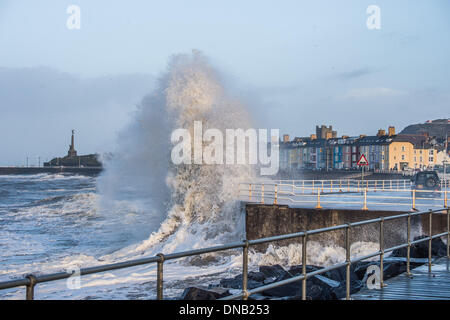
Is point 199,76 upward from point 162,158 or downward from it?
upward

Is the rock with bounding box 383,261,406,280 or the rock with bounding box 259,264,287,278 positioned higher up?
the rock with bounding box 383,261,406,280

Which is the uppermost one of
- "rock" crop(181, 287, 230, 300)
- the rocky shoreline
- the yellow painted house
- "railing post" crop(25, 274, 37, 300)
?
the yellow painted house

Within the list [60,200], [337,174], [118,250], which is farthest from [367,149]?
[118,250]

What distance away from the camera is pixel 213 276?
42.7 feet

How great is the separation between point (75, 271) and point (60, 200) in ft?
136

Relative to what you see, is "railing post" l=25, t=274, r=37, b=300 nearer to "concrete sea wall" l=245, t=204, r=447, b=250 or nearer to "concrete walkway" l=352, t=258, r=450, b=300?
"concrete walkway" l=352, t=258, r=450, b=300

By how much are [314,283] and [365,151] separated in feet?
351

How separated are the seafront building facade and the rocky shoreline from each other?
278ft

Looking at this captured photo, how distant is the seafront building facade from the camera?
340 ft

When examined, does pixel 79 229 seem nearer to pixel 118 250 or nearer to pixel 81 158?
pixel 118 250

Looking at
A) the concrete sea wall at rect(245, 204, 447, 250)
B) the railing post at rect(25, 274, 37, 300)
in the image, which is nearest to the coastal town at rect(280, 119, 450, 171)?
the concrete sea wall at rect(245, 204, 447, 250)

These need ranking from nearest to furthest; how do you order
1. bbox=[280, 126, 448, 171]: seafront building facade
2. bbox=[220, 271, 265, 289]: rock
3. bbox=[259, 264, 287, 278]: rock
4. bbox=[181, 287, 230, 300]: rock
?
bbox=[181, 287, 230, 300]: rock < bbox=[220, 271, 265, 289]: rock < bbox=[259, 264, 287, 278]: rock < bbox=[280, 126, 448, 171]: seafront building facade

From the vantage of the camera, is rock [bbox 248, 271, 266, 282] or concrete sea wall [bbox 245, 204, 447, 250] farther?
concrete sea wall [bbox 245, 204, 447, 250]

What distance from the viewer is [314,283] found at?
340 inches
